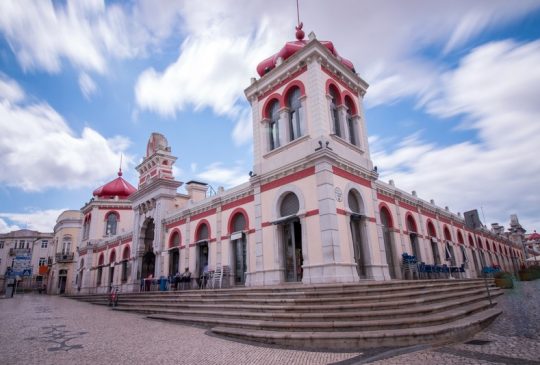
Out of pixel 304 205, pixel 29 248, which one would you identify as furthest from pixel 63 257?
pixel 304 205

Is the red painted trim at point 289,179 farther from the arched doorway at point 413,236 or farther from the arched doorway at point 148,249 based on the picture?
the arched doorway at point 148,249

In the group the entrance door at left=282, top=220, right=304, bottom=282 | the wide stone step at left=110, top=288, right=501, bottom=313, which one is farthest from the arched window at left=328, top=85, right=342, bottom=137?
the wide stone step at left=110, top=288, right=501, bottom=313

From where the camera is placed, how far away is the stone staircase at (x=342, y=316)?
226 inches

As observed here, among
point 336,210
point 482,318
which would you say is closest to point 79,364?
point 482,318

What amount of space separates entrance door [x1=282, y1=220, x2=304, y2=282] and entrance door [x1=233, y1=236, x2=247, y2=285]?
Answer: 333 cm

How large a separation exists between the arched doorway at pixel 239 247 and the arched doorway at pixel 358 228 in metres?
5.36

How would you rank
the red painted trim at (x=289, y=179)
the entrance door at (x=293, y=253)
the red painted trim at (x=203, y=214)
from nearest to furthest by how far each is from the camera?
the red painted trim at (x=289, y=179), the entrance door at (x=293, y=253), the red painted trim at (x=203, y=214)

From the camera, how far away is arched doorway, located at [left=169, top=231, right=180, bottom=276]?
2016 cm

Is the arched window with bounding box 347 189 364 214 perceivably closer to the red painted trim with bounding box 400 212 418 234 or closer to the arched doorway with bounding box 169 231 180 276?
the red painted trim with bounding box 400 212 418 234

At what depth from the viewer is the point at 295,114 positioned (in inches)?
559

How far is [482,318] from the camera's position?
6.77 meters

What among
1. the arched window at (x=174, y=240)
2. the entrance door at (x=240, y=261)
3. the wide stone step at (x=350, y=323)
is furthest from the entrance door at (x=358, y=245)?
the arched window at (x=174, y=240)

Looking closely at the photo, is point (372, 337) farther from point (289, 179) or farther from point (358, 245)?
point (289, 179)

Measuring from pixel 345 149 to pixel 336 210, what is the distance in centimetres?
338
